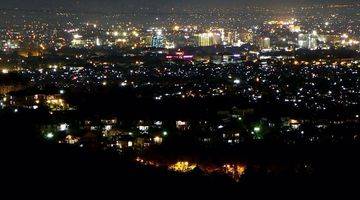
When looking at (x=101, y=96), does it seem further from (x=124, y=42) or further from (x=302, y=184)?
(x=124, y=42)

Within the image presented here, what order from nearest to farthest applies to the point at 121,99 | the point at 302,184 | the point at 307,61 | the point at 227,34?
1. the point at 302,184
2. the point at 121,99
3. the point at 307,61
4. the point at 227,34

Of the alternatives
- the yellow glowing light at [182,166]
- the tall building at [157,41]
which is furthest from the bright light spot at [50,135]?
the tall building at [157,41]

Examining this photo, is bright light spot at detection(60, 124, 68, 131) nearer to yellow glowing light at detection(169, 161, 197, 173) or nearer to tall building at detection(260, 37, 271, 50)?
yellow glowing light at detection(169, 161, 197, 173)

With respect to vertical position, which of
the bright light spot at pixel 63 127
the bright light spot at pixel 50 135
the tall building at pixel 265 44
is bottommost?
the tall building at pixel 265 44

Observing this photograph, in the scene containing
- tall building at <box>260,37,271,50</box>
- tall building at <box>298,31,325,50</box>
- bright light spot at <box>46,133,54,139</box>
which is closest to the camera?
bright light spot at <box>46,133,54,139</box>

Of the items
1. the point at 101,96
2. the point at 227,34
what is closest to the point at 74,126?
the point at 101,96

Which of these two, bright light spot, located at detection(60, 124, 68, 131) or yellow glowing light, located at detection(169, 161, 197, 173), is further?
bright light spot, located at detection(60, 124, 68, 131)

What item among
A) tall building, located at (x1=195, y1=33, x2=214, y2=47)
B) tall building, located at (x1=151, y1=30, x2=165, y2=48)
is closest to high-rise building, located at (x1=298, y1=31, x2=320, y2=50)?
tall building, located at (x1=195, y1=33, x2=214, y2=47)

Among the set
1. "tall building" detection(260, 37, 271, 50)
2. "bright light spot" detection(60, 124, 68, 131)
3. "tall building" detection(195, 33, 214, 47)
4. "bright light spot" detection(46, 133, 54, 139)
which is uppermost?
"bright light spot" detection(46, 133, 54, 139)

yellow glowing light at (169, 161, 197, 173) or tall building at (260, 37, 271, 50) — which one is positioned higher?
yellow glowing light at (169, 161, 197, 173)

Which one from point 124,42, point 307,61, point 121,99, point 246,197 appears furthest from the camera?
point 124,42

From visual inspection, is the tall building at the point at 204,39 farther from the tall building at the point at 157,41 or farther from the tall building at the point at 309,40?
the tall building at the point at 309,40
